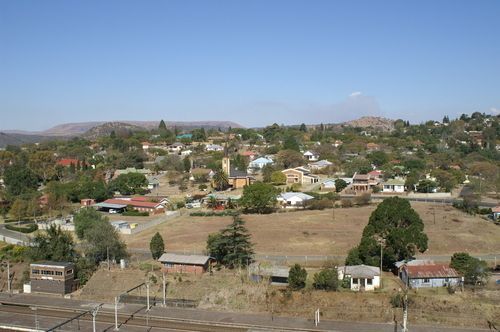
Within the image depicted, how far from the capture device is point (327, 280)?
20.7m

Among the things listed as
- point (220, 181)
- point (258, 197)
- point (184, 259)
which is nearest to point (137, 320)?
point (184, 259)

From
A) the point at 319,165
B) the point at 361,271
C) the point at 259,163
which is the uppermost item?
the point at 259,163

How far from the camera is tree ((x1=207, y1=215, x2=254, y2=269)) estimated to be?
80.7 feet

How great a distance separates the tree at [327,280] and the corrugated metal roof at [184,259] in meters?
6.27

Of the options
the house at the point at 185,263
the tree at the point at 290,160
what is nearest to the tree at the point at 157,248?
the house at the point at 185,263

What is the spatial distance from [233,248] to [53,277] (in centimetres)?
881

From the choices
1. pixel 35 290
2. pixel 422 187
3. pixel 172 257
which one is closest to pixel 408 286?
pixel 172 257

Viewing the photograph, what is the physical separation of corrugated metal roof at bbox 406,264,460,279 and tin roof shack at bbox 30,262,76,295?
15.9m

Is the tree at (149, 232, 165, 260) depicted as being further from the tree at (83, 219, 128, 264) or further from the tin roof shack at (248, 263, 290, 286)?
the tin roof shack at (248, 263, 290, 286)

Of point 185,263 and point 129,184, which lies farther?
point 129,184

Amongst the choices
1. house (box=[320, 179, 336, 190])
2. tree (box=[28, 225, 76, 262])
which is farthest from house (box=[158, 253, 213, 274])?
house (box=[320, 179, 336, 190])

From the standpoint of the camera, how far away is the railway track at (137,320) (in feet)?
60.3

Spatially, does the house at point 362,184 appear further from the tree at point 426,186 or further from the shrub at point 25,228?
the shrub at point 25,228

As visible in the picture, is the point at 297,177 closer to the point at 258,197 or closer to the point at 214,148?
the point at 258,197
